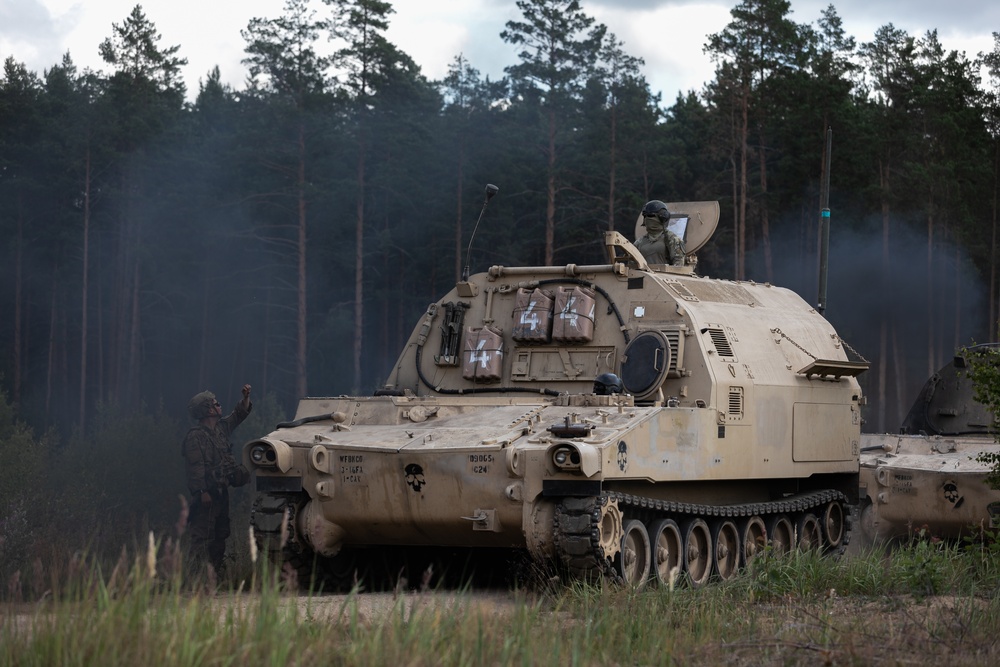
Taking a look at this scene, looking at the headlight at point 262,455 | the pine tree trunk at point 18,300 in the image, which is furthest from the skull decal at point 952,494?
the pine tree trunk at point 18,300

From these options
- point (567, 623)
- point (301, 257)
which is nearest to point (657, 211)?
point (567, 623)

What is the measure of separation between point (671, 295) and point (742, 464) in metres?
1.63

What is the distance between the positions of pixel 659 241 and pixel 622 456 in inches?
167

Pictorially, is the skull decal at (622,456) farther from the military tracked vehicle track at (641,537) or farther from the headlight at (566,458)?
the headlight at (566,458)

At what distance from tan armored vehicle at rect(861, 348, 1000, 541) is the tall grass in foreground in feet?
11.0

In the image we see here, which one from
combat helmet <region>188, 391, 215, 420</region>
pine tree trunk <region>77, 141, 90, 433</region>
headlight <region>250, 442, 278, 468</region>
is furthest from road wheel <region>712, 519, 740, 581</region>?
pine tree trunk <region>77, 141, 90, 433</region>

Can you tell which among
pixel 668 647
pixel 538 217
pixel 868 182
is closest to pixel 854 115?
pixel 868 182

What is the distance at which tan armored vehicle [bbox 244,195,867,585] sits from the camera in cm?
991

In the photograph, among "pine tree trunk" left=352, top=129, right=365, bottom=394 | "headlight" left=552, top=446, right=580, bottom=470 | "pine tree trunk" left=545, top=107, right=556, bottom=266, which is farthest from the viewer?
"pine tree trunk" left=352, top=129, right=365, bottom=394

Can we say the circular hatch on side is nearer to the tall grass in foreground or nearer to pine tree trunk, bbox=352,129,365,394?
the tall grass in foreground

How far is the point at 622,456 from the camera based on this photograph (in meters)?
10.0

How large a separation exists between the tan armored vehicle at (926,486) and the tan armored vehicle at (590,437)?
1.34 ft

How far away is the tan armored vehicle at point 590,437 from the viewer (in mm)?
9906

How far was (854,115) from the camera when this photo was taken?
34.3m
